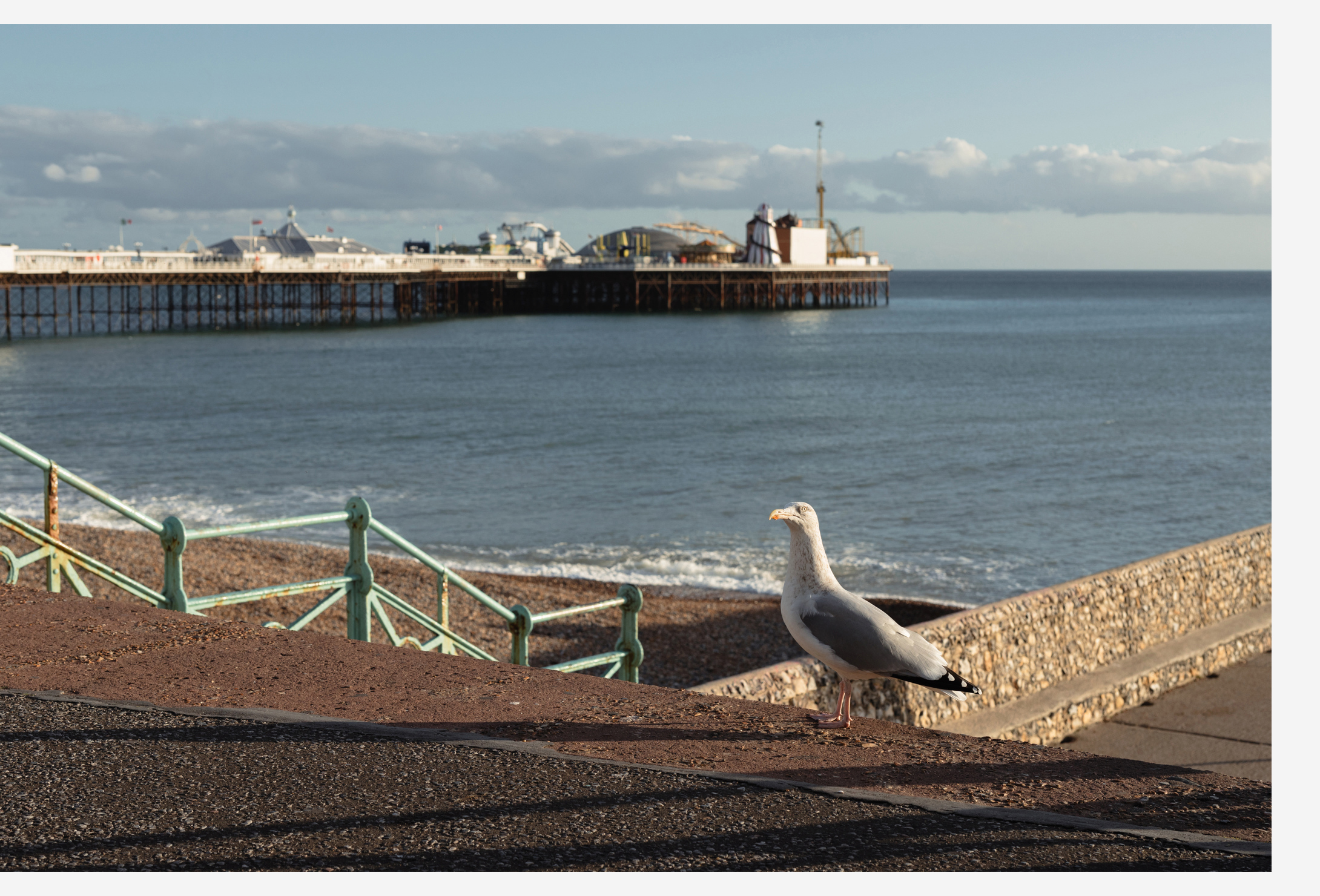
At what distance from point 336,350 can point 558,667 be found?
198ft

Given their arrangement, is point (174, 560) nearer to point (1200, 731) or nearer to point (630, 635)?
point (630, 635)

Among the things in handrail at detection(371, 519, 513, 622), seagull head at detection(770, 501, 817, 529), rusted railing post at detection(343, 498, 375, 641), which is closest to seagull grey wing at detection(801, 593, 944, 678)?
seagull head at detection(770, 501, 817, 529)

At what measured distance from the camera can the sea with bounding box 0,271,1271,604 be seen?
21719 millimetres

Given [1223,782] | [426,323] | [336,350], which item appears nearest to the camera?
[1223,782]

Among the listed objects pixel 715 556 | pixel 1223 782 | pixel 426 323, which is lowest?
pixel 715 556

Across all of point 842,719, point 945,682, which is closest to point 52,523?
point 842,719

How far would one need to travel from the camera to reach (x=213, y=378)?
49719 mm

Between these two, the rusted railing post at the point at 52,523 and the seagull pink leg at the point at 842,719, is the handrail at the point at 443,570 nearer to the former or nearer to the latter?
the rusted railing post at the point at 52,523

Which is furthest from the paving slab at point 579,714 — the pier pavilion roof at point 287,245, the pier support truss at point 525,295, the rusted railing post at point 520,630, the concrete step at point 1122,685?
the pier pavilion roof at point 287,245

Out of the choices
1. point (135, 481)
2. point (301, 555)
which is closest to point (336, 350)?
point (135, 481)

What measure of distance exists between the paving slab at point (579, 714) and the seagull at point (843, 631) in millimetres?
283

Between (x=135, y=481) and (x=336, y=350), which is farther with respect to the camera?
(x=336, y=350)

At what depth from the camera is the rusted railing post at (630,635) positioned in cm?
841

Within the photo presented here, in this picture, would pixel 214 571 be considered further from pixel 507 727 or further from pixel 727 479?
pixel 727 479
